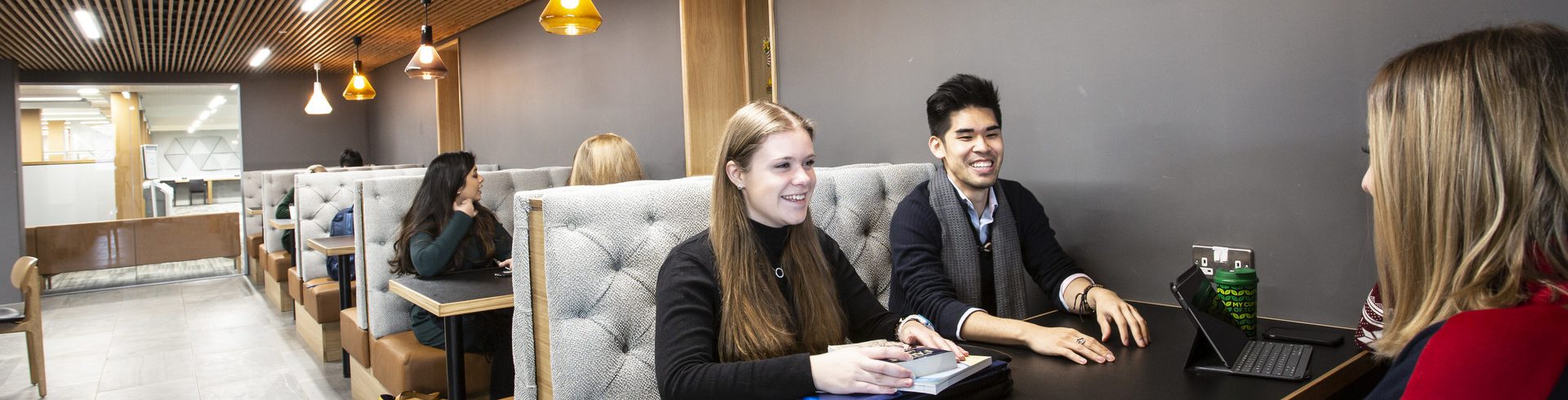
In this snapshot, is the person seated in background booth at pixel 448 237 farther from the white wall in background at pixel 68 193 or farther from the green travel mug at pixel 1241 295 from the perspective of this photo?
the white wall in background at pixel 68 193

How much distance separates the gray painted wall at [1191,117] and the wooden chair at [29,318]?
406 cm

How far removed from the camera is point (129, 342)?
18.3ft

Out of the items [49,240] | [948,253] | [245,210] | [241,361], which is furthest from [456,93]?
[948,253]

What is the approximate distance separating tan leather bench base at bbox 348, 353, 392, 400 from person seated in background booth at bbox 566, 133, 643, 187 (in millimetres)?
1133

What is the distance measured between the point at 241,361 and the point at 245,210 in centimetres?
397

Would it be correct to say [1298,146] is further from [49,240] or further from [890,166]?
[49,240]

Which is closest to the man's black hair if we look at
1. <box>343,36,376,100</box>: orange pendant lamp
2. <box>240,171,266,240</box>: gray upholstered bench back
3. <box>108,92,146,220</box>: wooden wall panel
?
<box>343,36,376,100</box>: orange pendant lamp

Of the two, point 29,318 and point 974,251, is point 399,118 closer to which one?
point 29,318

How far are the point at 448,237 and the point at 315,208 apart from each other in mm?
2557

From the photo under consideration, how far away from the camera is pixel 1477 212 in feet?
3.45

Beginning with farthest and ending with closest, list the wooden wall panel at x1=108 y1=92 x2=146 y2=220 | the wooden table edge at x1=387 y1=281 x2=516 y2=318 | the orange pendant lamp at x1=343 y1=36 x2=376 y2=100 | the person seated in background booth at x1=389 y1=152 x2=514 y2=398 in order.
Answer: the wooden wall panel at x1=108 y1=92 x2=146 y2=220 → the orange pendant lamp at x1=343 y1=36 x2=376 y2=100 → the person seated in background booth at x1=389 y1=152 x2=514 y2=398 → the wooden table edge at x1=387 y1=281 x2=516 y2=318

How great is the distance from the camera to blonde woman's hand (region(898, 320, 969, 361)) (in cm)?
151

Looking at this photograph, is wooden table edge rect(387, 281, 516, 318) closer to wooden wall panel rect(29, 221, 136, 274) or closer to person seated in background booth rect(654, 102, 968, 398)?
person seated in background booth rect(654, 102, 968, 398)

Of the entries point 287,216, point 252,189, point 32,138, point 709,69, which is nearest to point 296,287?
point 287,216
